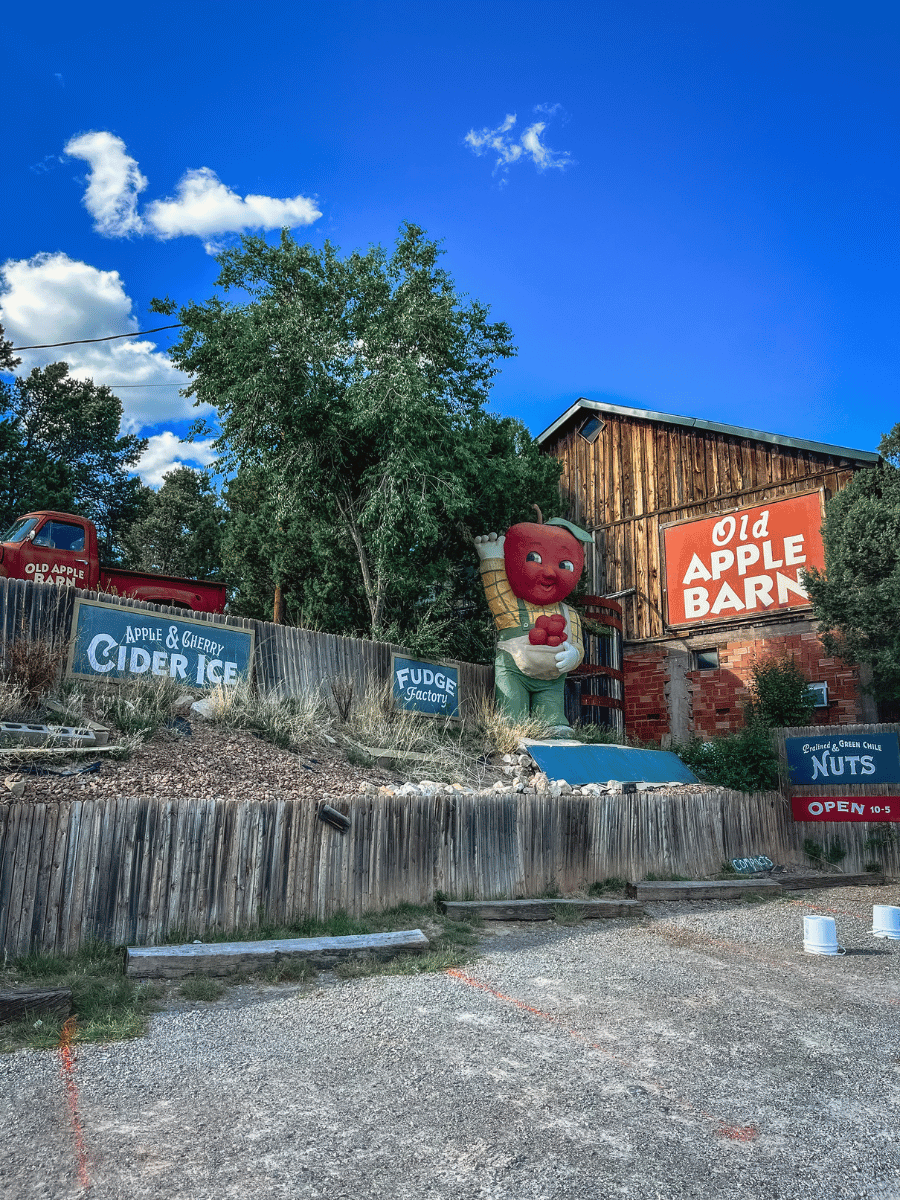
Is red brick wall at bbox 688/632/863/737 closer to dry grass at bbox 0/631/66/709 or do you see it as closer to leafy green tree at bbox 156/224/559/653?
leafy green tree at bbox 156/224/559/653

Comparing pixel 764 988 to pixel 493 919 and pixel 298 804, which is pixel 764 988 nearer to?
pixel 493 919

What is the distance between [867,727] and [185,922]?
10.1m

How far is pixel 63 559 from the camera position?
38.2 ft

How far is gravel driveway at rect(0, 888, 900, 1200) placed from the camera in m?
3.38

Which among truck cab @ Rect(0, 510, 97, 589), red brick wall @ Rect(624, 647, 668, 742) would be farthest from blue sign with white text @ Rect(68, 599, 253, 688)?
red brick wall @ Rect(624, 647, 668, 742)

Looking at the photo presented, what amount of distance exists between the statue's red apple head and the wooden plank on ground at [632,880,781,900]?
16.8 ft

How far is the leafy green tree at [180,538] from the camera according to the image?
28141 millimetres

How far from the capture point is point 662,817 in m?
10.6

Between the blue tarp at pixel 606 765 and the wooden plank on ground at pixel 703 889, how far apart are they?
2.11 metres

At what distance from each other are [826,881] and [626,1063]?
25.8 ft

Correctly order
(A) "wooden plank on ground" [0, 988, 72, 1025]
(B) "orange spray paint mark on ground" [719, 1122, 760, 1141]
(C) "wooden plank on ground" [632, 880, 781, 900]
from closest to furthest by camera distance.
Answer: (B) "orange spray paint mark on ground" [719, 1122, 760, 1141] < (A) "wooden plank on ground" [0, 988, 72, 1025] < (C) "wooden plank on ground" [632, 880, 781, 900]

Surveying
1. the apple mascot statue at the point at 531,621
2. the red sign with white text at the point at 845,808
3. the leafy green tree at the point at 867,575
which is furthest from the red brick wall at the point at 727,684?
the apple mascot statue at the point at 531,621

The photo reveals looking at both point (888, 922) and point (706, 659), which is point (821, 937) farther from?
point (706, 659)

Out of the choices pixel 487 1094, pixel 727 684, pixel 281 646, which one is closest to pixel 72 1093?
pixel 487 1094
